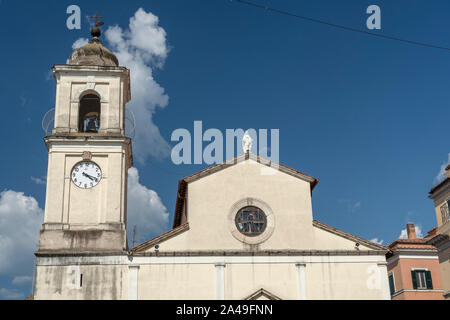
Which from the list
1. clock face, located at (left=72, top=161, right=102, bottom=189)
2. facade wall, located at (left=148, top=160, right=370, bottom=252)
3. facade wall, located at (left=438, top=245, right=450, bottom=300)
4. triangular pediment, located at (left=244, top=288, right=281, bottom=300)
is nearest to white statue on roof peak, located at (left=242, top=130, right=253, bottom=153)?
facade wall, located at (left=148, top=160, right=370, bottom=252)

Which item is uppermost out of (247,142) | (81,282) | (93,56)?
(93,56)

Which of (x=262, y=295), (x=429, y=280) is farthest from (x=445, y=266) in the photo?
(x=262, y=295)

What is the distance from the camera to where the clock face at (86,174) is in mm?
27531

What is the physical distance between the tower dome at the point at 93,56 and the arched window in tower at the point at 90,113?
5.53ft

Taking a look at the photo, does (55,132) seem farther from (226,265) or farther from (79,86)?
(226,265)

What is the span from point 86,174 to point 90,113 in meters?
4.05

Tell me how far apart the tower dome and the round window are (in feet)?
32.4

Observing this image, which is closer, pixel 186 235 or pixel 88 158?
pixel 186 235

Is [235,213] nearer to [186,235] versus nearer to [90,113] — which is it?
[186,235]

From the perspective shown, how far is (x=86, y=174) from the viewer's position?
1091 inches

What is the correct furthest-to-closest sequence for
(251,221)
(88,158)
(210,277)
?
(88,158)
(251,221)
(210,277)

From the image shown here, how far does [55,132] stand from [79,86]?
2.64m

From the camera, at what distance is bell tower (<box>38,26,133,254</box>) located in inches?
1044
